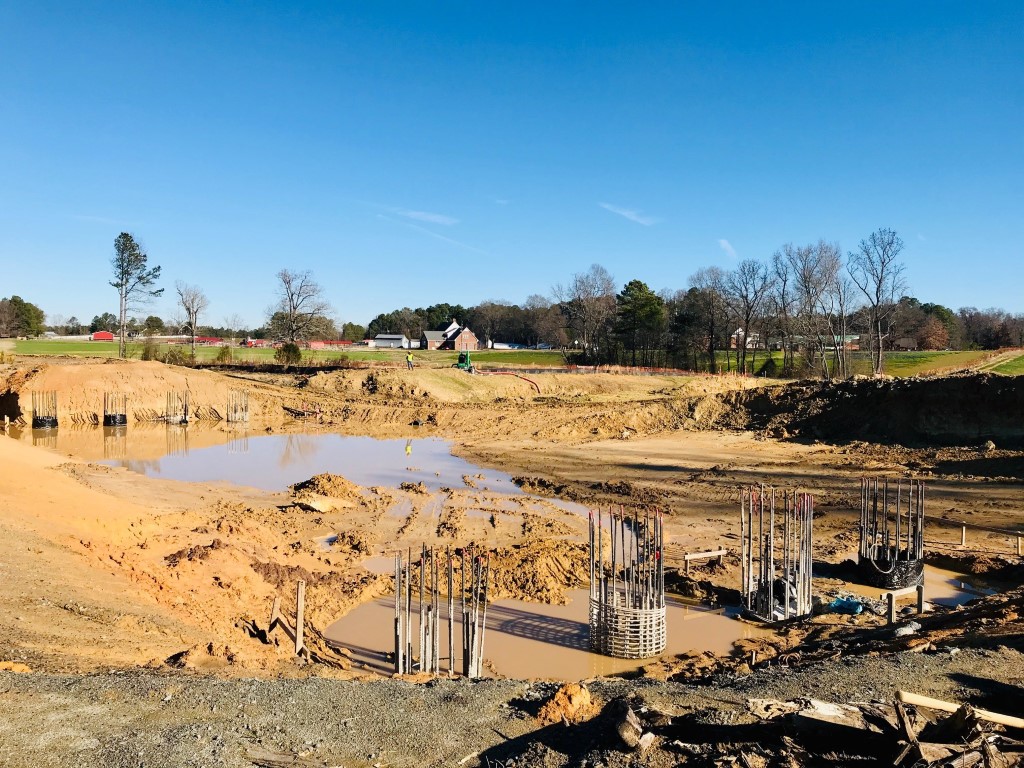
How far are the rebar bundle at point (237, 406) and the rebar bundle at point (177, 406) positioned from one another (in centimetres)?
213

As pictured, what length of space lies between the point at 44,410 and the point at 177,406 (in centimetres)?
593

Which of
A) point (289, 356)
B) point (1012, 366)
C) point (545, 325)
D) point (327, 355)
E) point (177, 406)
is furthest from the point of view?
point (545, 325)

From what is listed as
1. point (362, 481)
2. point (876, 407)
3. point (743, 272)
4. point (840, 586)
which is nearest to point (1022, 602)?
point (840, 586)

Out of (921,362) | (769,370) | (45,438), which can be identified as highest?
(921,362)

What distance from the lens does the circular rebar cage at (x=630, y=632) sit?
11.1 metres

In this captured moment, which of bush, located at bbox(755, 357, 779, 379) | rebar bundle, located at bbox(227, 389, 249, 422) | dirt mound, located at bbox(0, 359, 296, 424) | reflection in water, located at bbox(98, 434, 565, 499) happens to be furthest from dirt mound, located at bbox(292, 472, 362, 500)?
bush, located at bbox(755, 357, 779, 379)

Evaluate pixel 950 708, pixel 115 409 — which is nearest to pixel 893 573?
pixel 950 708

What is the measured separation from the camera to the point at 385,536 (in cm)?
1775

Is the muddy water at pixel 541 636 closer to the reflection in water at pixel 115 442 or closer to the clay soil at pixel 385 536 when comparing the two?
the clay soil at pixel 385 536

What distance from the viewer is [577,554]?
15.9 m

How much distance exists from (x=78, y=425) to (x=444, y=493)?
23410mm

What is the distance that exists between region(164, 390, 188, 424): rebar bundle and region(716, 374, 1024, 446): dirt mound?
27.2 m

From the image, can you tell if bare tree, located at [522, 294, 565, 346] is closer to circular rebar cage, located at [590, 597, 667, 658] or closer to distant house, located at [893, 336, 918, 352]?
distant house, located at [893, 336, 918, 352]

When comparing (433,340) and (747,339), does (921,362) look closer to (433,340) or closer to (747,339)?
(747,339)
